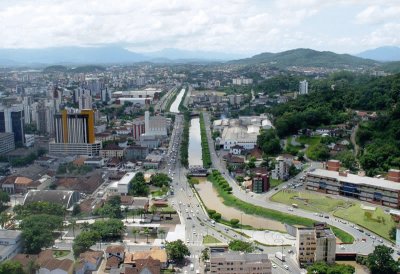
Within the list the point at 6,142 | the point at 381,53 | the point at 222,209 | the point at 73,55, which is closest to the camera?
the point at 222,209

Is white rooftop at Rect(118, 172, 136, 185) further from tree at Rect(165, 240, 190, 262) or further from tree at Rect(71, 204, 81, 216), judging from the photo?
tree at Rect(165, 240, 190, 262)

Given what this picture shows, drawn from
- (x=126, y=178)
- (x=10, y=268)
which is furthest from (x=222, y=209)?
(x=10, y=268)

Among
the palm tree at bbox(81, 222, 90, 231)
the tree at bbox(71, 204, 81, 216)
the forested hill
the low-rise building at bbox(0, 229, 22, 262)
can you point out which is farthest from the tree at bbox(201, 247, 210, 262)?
the forested hill

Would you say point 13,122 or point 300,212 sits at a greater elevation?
point 13,122

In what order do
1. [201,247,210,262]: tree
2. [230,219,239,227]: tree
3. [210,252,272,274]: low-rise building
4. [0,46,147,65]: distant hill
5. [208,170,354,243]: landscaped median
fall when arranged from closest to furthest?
1. [210,252,272,274]: low-rise building
2. [201,247,210,262]: tree
3. [208,170,354,243]: landscaped median
4. [230,219,239,227]: tree
5. [0,46,147,65]: distant hill

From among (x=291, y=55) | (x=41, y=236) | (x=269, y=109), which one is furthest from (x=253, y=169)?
(x=291, y=55)

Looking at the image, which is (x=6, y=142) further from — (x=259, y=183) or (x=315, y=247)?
(x=315, y=247)

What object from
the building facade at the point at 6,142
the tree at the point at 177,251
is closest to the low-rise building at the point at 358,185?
the tree at the point at 177,251
